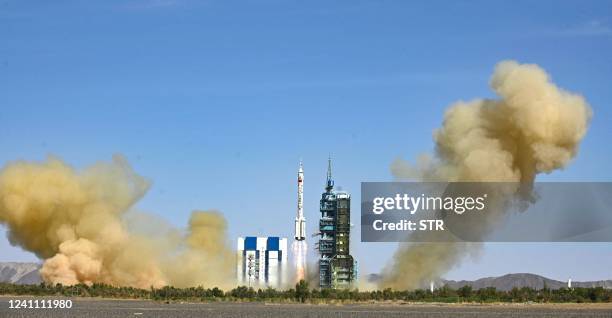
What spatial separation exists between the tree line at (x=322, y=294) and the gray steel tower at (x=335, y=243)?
4.68 meters

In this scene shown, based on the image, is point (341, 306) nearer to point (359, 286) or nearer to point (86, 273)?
point (359, 286)

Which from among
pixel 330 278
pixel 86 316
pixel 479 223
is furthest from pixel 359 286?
pixel 86 316

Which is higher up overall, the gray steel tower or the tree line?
the gray steel tower

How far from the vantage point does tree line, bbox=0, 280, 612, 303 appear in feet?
447

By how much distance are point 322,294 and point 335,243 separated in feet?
45.9

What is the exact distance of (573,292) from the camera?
14400cm

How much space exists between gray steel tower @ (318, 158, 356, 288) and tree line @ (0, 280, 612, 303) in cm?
468

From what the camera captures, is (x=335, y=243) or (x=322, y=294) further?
(x=335, y=243)

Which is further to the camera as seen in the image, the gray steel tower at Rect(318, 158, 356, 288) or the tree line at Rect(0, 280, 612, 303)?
the gray steel tower at Rect(318, 158, 356, 288)

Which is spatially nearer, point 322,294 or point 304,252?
point 322,294

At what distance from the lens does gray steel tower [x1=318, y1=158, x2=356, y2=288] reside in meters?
150

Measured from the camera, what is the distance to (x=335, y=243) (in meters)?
151

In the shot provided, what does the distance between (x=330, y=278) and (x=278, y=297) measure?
1314 centimetres

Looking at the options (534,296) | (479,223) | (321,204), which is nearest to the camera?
(479,223)
